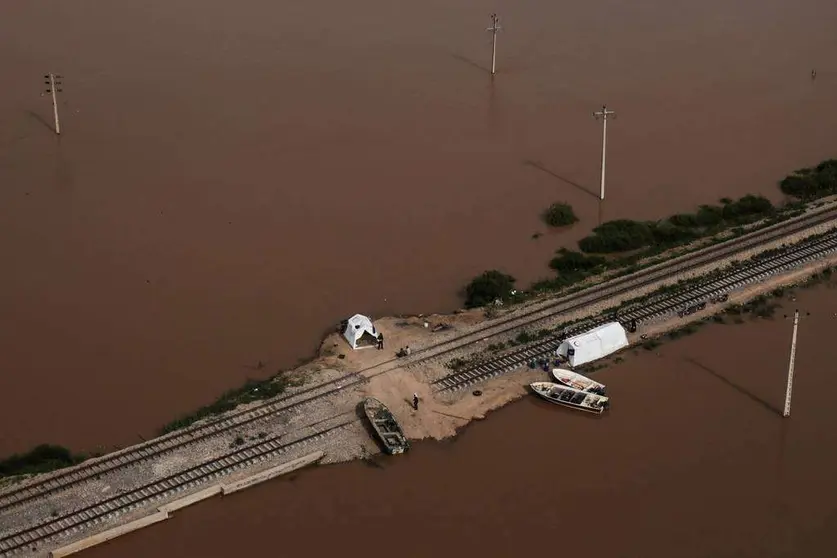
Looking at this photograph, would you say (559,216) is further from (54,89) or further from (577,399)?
(54,89)

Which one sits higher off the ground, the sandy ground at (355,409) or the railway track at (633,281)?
the railway track at (633,281)

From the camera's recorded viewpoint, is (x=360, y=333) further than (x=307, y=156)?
No

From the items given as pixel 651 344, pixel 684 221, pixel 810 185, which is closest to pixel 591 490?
pixel 651 344

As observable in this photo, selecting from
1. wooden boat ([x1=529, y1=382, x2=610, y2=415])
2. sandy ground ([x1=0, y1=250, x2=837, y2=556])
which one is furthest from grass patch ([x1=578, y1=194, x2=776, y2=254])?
wooden boat ([x1=529, y1=382, x2=610, y2=415])

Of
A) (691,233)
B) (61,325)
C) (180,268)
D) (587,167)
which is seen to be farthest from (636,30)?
(61,325)

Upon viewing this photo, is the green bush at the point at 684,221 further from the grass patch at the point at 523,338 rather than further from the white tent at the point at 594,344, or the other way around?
the grass patch at the point at 523,338

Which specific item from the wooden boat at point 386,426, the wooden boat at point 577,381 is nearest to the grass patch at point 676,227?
the wooden boat at point 577,381
